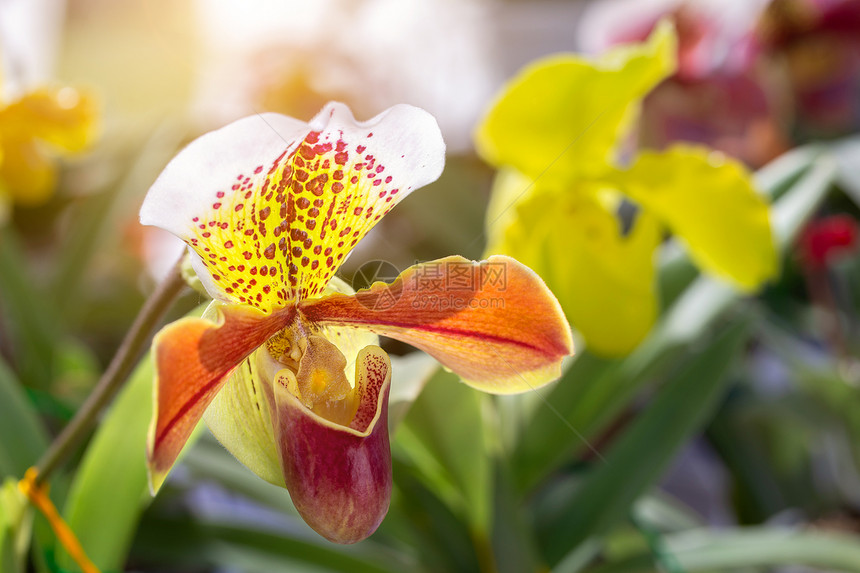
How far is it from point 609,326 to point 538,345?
255 mm

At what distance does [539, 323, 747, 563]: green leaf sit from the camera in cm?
58

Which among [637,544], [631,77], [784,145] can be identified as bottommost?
[637,544]

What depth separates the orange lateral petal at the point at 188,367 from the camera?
0.20m

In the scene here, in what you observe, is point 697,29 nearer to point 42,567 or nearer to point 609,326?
point 609,326

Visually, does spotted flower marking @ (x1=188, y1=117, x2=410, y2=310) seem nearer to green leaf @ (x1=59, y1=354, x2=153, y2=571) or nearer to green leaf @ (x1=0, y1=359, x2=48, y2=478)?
green leaf @ (x1=59, y1=354, x2=153, y2=571)

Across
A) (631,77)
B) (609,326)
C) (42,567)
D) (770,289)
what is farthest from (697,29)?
(42,567)

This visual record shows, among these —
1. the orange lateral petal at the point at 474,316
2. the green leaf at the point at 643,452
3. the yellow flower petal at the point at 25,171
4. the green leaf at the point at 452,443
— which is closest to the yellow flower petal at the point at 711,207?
the green leaf at the point at 643,452

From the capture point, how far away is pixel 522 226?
51 cm

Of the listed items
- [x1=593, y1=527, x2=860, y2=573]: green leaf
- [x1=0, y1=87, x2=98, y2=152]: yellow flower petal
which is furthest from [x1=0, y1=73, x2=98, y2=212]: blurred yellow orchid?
[x1=593, y1=527, x2=860, y2=573]: green leaf

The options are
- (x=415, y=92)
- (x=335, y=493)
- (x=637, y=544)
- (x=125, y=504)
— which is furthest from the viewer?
(x=415, y=92)

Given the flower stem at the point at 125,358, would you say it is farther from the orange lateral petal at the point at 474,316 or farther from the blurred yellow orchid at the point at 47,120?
the blurred yellow orchid at the point at 47,120

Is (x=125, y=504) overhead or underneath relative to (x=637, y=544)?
overhead

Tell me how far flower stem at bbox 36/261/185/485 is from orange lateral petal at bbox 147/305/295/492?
6 centimetres

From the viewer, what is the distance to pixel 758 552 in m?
0.55
